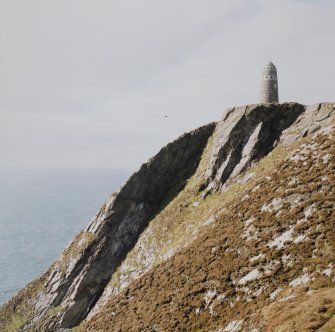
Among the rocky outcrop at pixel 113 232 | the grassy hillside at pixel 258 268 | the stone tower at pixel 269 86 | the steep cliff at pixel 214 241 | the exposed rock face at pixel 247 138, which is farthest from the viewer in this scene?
the stone tower at pixel 269 86

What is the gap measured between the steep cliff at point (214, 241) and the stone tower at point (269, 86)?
1328 centimetres

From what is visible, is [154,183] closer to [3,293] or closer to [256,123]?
[256,123]

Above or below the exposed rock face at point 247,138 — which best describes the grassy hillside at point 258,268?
below

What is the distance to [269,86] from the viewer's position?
2520 inches

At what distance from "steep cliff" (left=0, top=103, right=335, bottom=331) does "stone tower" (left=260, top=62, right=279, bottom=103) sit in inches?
523

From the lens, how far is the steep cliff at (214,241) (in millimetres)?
22669

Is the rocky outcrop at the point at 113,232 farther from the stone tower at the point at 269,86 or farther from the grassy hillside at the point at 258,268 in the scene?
the grassy hillside at the point at 258,268

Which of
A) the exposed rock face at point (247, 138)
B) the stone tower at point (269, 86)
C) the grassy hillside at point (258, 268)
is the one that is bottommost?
the grassy hillside at point (258, 268)

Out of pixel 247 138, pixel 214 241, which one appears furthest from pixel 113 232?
pixel 214 241

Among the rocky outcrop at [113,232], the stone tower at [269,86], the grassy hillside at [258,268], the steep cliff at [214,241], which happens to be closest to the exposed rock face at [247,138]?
the steep cliff at [214,241]

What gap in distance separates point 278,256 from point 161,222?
27.0 metres

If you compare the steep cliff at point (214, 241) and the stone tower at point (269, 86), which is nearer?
the steep cliff at point (214, 241)

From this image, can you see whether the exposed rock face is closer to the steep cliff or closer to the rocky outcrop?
the steep cliff

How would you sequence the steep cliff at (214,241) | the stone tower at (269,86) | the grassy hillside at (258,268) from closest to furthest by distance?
the grassy hillside at (258,268)
the steep cliff at (214,241)
the stone tower at (269,86)
